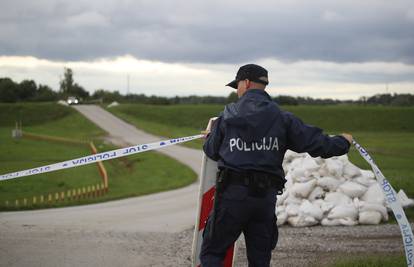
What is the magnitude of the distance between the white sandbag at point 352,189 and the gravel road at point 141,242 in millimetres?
1042

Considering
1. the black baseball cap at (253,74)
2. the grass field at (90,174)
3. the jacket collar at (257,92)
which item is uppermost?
the black baseball cap at (253,74)

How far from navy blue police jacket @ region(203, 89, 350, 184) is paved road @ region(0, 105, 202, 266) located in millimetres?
2979

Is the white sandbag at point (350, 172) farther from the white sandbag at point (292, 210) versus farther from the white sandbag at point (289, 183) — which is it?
the white sandbag at point (292, 210)

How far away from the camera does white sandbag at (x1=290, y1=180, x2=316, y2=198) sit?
36.9 ft

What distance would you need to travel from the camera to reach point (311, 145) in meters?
4.68

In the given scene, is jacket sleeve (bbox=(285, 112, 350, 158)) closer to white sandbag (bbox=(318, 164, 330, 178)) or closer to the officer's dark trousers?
the officer's dark trousers

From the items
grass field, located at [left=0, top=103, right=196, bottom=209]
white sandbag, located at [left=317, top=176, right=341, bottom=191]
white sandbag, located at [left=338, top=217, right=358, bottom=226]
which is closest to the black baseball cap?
white sandbag, located at [left=338, top=217, right=358, bottom=226]

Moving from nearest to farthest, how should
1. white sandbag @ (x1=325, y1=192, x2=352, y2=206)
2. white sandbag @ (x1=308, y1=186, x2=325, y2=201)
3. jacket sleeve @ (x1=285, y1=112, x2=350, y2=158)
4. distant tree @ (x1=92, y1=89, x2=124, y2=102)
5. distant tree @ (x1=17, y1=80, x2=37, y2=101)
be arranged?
jacket sleeve @ (x1=285, y1=112, x2=350, y2=158)
white sandbag @ (x1=325, y1=192, x2=352, y2=206)
white sandbag @ (x1=308, y1=186, x2=325, y2=201)
distant tree @ (x1=17, y1=80, x2=37, y2=101)
distant tree @ (x1=92, y1=89, x2=124, y2=102)

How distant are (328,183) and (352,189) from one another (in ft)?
1.65

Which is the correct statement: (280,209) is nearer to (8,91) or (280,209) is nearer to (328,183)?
(328,183)

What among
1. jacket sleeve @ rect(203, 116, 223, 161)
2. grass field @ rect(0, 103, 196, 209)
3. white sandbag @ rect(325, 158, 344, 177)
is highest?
jacket sleeve @ rect(203, 116, 223, 161)

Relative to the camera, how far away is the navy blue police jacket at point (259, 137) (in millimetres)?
4473

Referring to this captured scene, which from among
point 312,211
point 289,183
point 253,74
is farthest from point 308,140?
point 289,183

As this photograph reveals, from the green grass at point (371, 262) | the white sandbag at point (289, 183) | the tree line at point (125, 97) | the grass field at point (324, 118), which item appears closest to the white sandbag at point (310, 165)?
the white sandbag at point (289, 183)
